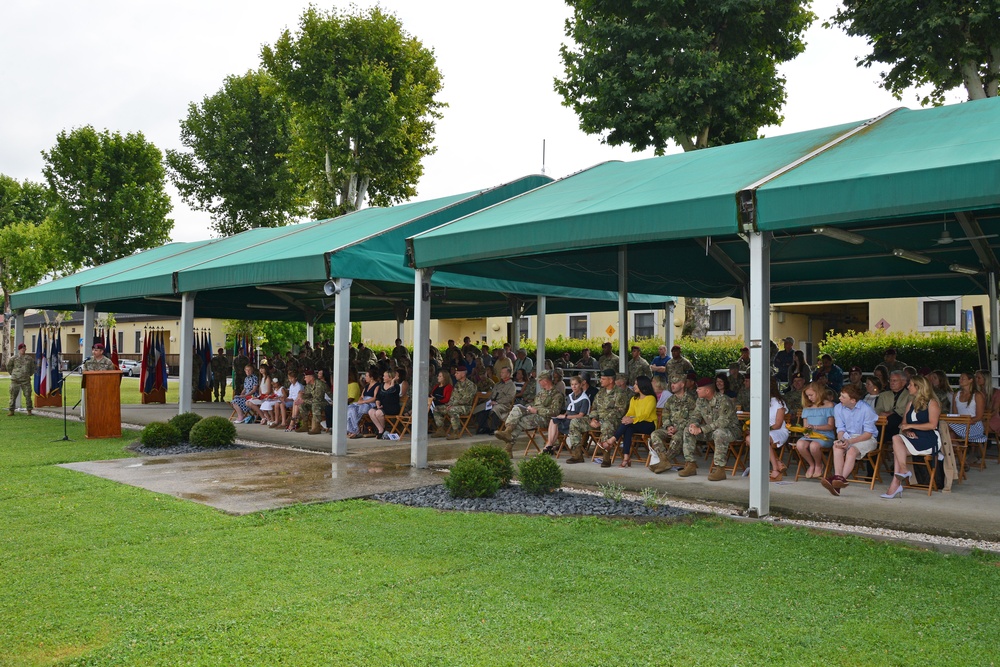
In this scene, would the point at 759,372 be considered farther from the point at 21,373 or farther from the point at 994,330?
the point at 21,373

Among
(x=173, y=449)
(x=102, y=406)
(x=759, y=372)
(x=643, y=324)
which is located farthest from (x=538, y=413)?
(x=643, y=324)

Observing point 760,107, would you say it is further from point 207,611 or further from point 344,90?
point 207,611

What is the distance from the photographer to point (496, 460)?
26.9 ft

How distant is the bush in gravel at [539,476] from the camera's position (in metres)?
7.77

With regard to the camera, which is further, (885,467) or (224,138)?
(224,138)

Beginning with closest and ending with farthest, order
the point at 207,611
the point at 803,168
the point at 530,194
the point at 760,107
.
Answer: the point at 207,611
the point at 803,168
the point at 530,194
the point at 760,107

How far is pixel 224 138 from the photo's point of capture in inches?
1344

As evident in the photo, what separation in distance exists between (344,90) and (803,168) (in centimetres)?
2316

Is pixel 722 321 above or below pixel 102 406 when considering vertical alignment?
above

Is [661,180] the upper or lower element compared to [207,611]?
upper

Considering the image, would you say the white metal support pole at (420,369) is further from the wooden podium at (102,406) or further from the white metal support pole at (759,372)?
the wooden podium at (102,406)

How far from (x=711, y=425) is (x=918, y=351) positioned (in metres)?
10.4

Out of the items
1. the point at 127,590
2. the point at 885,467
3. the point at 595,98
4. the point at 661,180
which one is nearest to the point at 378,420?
the point at 661,180

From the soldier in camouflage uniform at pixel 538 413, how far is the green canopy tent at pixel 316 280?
146 centimetres
